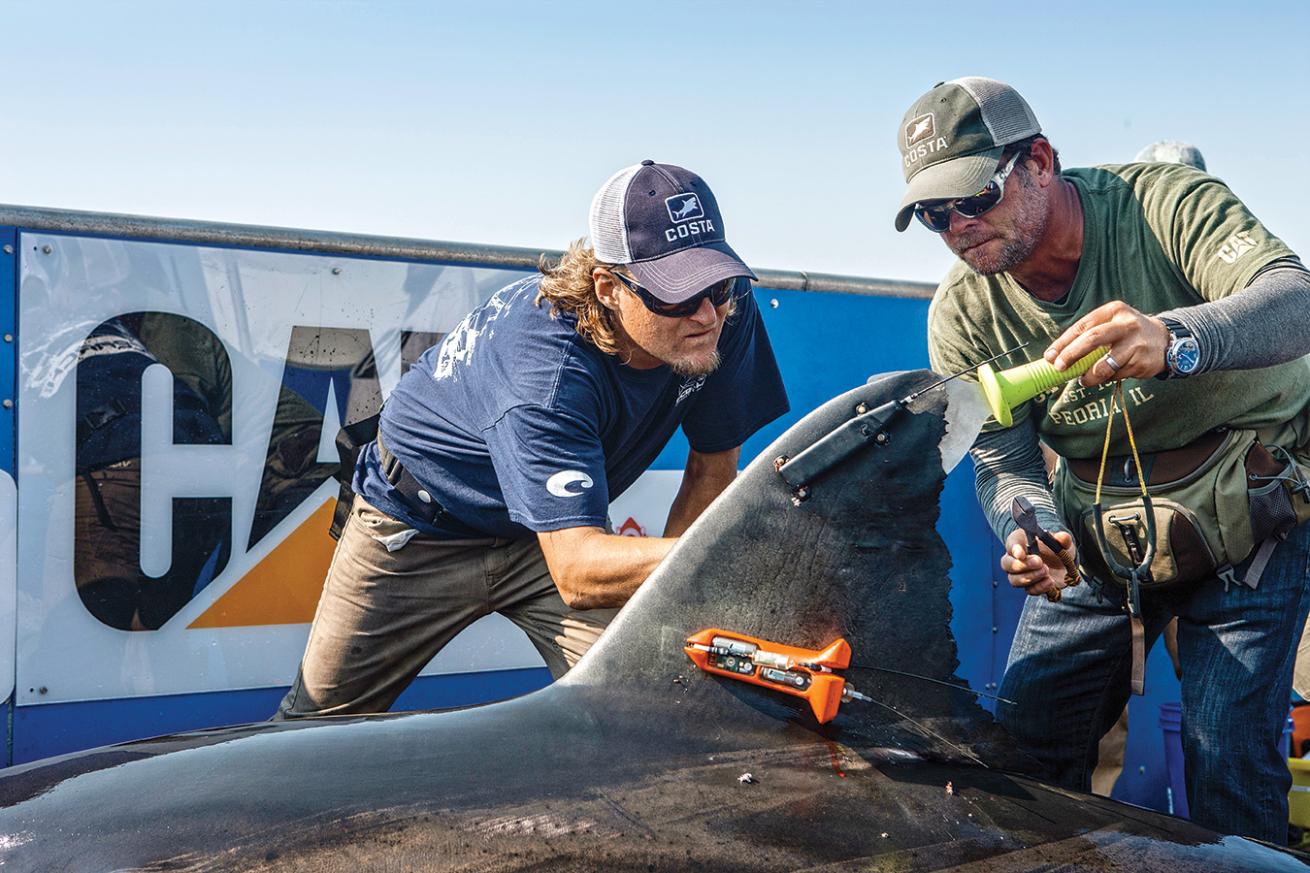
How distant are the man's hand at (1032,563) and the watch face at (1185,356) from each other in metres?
0.44

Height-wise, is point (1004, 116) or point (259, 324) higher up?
point (1004, 116)

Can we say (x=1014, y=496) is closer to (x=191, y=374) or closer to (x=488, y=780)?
(x=488, y=780)

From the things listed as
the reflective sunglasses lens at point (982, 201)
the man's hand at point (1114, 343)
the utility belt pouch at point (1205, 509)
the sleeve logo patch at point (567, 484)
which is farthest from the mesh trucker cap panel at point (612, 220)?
the utility belt pouch at point (1205, 509)

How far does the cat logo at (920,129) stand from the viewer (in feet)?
9.68

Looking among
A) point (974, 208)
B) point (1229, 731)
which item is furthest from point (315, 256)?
point (1229, 731)

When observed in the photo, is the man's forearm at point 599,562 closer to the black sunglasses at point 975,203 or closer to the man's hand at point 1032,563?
the man's hand at point 1032,563

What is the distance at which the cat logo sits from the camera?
116 inches

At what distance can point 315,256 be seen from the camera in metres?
4.20

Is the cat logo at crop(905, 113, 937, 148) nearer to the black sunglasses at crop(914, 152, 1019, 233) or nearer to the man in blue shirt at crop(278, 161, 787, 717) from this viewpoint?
the black sunglasses at crop(914, 152, 1019, 233)

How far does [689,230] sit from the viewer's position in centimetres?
294

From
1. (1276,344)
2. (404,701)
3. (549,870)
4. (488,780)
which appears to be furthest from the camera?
(404,701)

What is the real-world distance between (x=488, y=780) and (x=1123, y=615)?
6.35 feet

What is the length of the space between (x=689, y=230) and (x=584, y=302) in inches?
11.9

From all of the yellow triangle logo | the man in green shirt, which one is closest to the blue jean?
the man in green shirt
